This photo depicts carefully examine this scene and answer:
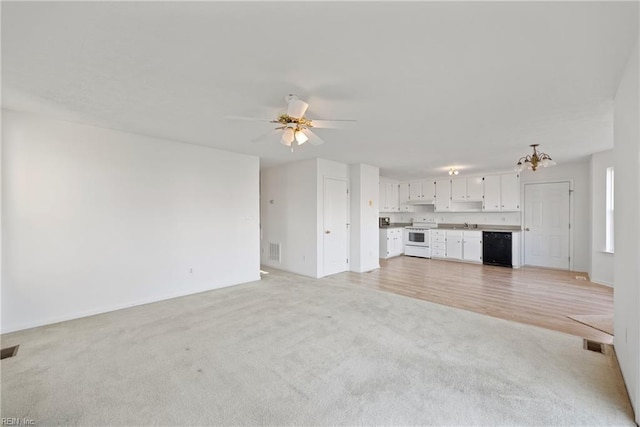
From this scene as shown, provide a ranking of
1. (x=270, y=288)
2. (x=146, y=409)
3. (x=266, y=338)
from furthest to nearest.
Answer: (x=270, y=288) < (x=266, y=338) < (x=146, y=409)

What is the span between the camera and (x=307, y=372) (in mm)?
2223

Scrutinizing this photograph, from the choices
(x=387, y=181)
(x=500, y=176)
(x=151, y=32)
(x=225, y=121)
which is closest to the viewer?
(x=151, y=32)

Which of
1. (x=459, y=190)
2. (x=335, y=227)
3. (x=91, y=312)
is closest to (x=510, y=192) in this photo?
(x=459, y=190)

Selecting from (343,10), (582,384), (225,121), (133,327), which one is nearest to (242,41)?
(343,10)

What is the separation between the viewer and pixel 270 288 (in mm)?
4695

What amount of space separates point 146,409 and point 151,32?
7.92ft

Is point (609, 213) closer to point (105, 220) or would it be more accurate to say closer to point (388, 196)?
point (388, 196)

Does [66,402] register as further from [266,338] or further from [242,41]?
[242,41]

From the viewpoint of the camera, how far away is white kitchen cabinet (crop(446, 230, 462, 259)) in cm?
729

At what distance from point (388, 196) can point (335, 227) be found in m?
3.13

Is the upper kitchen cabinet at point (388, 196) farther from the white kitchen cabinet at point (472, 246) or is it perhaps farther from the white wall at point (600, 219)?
the white wall at point (600, 219)

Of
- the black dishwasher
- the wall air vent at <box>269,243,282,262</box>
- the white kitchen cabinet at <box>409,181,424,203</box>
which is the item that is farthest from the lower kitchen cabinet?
the wall air vent at <box>269,243,282,262</box>

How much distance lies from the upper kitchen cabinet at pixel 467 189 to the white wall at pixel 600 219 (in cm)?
233

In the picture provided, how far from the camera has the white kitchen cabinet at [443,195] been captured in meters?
7.73
